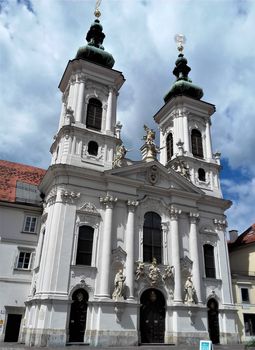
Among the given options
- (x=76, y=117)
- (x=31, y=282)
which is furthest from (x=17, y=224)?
(x=76, y=117)

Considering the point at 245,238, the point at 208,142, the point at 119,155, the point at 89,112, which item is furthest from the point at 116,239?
the point at 245,238

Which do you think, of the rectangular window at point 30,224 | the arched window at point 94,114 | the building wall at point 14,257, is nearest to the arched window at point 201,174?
the arched window at point 94,114

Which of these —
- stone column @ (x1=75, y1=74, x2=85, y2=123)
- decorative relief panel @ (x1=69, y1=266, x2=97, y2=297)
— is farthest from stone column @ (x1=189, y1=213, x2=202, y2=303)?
stone column @ (x1=75, y1=74, x2=85, y2=123)

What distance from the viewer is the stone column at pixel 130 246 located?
840 inches

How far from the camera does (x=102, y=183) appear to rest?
23453 mm

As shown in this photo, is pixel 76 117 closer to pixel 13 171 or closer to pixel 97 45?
pixel 13 171

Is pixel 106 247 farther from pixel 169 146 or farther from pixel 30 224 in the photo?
pixel 169 146

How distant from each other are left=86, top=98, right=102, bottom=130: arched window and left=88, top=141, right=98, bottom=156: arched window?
1.40m

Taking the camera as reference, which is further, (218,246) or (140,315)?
(218,246)

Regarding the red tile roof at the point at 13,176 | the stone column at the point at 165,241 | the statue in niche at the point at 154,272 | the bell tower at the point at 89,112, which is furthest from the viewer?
the red tile roof at the point at 13,176

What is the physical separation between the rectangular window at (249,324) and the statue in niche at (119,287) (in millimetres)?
11044

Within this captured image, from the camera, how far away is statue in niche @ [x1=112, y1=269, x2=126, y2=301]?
20.5m

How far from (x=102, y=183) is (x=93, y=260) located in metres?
5.10

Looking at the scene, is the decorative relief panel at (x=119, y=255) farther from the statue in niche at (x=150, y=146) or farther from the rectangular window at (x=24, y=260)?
the statue in niche at (x=150, y=146)
